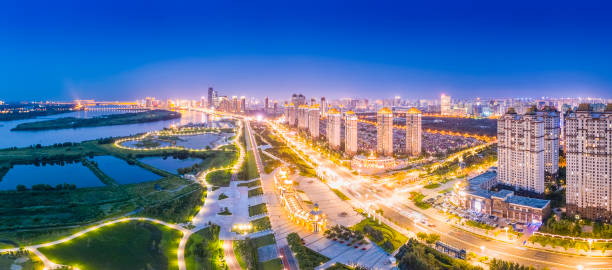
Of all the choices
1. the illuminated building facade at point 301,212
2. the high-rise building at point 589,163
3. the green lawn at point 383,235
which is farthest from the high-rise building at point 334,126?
the high-rise building at point 589,163

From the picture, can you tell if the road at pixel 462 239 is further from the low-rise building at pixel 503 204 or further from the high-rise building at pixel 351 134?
the high-rise building at pixel 351 134

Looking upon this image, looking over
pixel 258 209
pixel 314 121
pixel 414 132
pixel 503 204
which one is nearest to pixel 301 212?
pixel 258 209

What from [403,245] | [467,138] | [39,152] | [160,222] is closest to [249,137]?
[39,152]

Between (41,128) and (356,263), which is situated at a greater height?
(41,128)

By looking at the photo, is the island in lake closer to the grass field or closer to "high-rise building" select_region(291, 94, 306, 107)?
"high-rise building" select_region(291, 94, 306, 107)

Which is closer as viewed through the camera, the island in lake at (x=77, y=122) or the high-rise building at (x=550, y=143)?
the high-rise building at (x=550, y=143)

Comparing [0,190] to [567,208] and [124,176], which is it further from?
[567,208]
